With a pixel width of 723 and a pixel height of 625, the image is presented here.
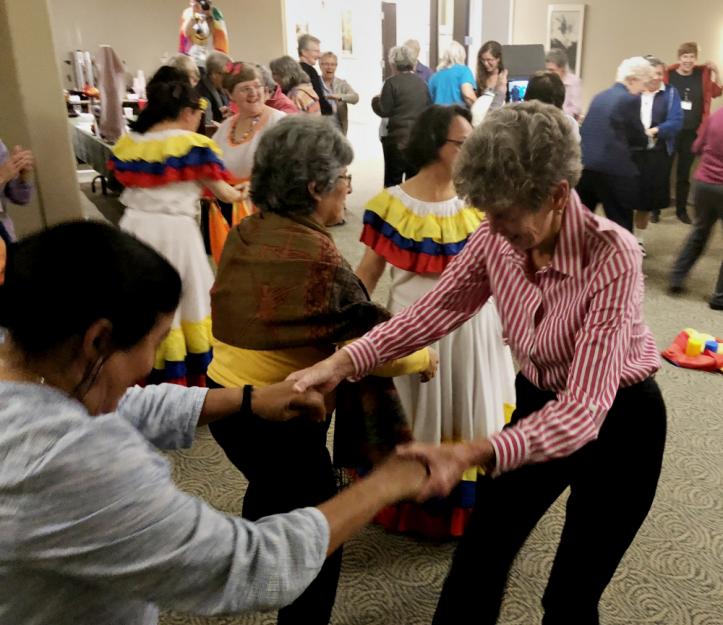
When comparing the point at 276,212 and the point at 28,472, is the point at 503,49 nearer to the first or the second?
the point at 276,212

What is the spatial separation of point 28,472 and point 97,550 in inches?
4.8

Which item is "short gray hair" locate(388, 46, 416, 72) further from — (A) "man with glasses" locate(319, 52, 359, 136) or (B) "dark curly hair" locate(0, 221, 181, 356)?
(B) "dark curly hair" locate(0, 221, 181, 356)

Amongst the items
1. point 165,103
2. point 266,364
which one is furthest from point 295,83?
point 266,364

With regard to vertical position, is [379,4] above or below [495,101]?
above

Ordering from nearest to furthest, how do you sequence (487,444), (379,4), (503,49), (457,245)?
1. (487,444)
2. (457,245)
3. (503,49)
4. (379,4)

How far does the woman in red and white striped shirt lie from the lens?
1.27 m

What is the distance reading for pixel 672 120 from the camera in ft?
19.6

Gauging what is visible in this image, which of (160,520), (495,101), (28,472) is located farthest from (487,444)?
(495,101)

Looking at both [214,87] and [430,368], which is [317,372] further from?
[214,87]

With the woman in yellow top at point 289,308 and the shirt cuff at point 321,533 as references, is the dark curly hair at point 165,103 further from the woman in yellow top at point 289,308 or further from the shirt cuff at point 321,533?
the shirt cuff at point 321,533

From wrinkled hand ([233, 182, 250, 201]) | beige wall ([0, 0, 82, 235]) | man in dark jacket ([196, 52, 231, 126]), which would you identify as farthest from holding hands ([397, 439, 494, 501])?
man in dark jacket ([196, 52, 231, 126])

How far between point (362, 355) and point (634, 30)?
7682 mm

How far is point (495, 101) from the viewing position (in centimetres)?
615

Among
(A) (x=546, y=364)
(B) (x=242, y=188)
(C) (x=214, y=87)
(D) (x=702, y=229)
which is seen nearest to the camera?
(A) (x=546, y=364)
